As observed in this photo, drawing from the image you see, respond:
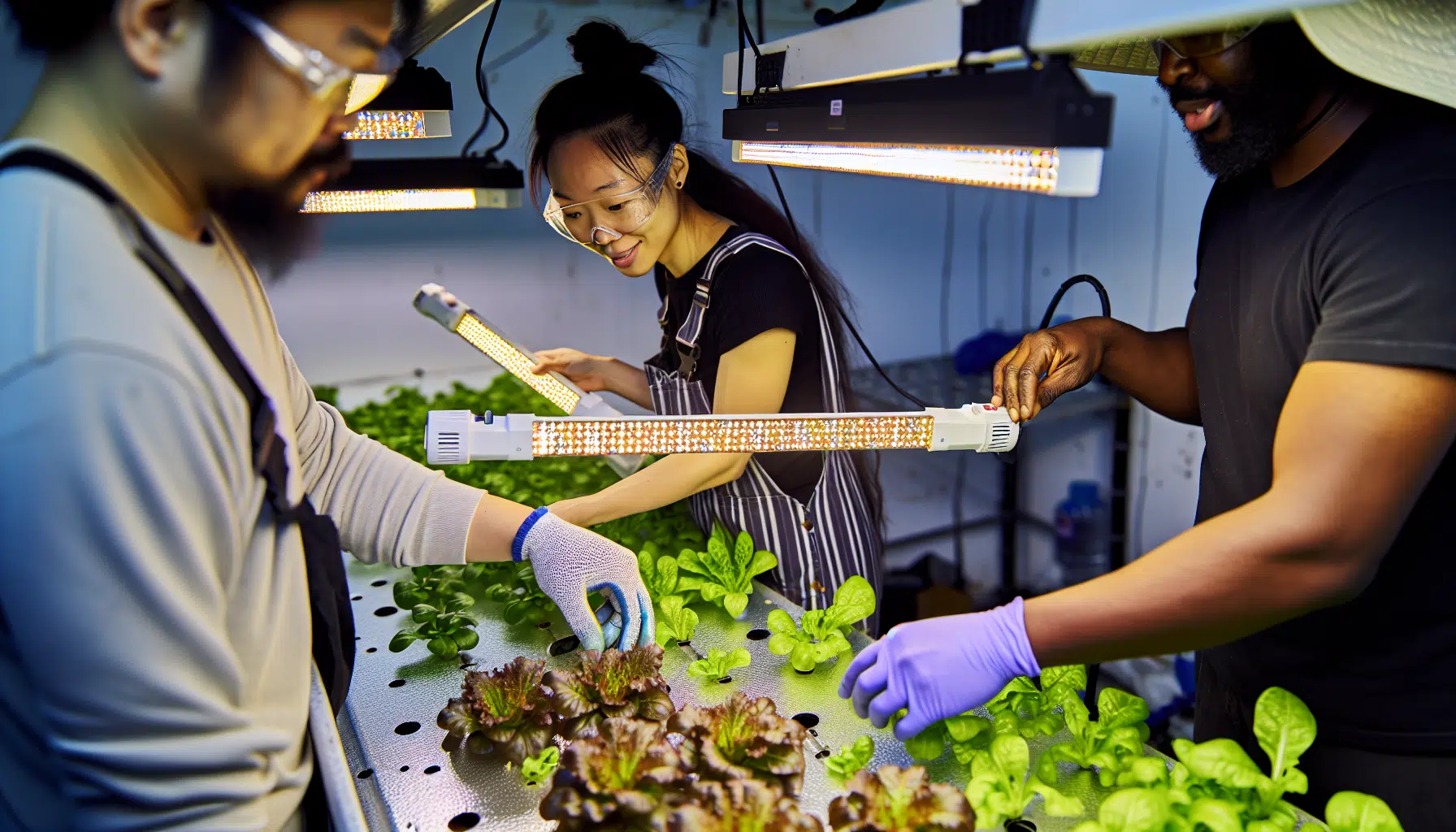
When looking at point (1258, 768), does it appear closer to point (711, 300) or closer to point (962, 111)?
point (962, 111)

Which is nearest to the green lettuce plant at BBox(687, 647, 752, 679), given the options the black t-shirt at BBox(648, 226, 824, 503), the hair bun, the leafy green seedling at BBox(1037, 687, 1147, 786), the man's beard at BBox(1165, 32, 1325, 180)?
the leafy green seedling at BBox(1037, 687, 1147, 786)

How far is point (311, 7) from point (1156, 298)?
12.5 ft

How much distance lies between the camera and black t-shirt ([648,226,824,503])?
1.99 metres

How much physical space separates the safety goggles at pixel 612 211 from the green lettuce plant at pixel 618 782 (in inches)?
46.6

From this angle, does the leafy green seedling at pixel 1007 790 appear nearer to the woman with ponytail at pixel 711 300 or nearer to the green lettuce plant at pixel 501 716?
the green lettuce plant at pixel 501 716

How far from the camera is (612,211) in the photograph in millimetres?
1979

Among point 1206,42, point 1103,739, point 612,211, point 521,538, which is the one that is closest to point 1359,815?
point 1103,739

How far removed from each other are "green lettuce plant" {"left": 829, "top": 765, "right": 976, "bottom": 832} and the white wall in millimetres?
1890

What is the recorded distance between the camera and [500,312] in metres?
3.67

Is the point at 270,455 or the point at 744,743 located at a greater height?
the point at 270,455

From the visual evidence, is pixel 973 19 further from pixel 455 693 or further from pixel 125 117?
pixel 455 693

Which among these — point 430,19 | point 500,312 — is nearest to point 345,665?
point 430,19

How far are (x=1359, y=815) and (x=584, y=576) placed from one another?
1.05 metres

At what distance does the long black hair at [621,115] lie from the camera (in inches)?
77.4
